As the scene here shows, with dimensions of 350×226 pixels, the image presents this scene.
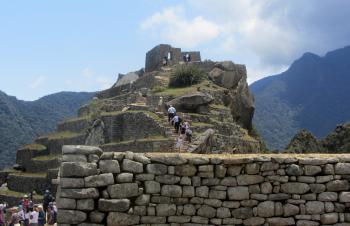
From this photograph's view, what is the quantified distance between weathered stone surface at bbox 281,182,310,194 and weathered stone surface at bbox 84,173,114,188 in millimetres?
2568

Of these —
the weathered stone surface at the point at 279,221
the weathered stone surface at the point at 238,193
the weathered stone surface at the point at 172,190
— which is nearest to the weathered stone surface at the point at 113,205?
the weathered stone surface at the point at 172,190

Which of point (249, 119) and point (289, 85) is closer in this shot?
point (249, 119)

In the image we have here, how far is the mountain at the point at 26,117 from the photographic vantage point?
88.1 meters

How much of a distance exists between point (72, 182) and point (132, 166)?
903 millimetres

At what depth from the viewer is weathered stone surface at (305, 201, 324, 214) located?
8828 millimetres

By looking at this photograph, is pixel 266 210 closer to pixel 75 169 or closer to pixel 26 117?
pixel 75 169

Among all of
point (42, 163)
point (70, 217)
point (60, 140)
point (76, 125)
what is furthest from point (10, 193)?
point (70, 217)

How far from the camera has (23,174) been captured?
3775 centimetres

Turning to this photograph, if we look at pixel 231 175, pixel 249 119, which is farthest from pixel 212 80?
pixel 231 175

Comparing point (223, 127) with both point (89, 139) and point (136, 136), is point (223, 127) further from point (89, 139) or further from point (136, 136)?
point (89, 139)

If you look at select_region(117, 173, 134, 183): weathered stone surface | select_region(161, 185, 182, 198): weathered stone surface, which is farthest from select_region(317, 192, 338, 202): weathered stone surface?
select_region(117, 173, 134, 183): weathered stone surface

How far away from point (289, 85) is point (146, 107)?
8422cm

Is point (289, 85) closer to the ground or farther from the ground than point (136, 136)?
farther from the ground

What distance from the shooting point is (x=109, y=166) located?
8727 mm
